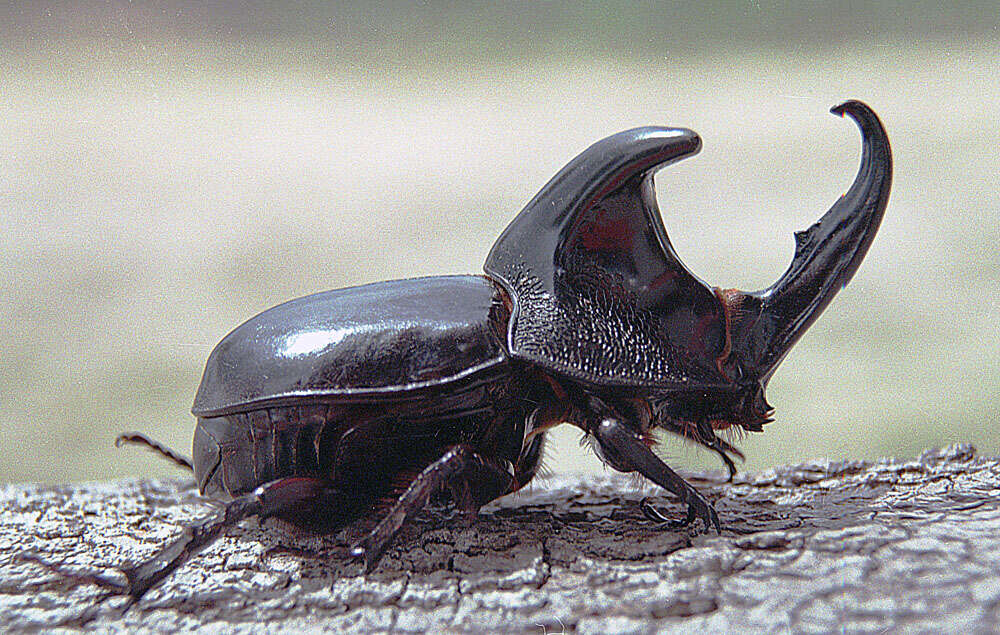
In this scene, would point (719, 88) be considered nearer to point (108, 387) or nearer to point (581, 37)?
point (581, 37)

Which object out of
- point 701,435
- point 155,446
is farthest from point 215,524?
point 701,435

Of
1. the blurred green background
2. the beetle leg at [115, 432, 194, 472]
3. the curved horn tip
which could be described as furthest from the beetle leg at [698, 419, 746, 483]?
the beetle leg at [115, 432, 194, 472]

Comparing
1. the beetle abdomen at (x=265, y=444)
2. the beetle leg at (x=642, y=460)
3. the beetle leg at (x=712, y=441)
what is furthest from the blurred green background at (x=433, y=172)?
the beetle abdomen at (x=265, y=444)

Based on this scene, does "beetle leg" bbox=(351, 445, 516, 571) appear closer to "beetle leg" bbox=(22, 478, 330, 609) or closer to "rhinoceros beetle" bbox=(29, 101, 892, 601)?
"rhinoceros beetle" bbox=(29, 101, 892, 601)

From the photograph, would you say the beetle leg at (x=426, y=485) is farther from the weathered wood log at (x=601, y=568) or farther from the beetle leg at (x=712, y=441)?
the beetle leg at (x=712, y=441)

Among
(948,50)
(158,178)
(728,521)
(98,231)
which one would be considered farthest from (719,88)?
(98,231)
